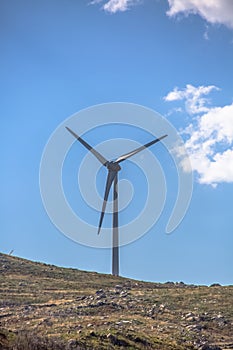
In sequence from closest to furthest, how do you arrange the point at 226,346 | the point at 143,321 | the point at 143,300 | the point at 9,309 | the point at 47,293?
1. the point at 226,346
2. the point at 143,321
3. the point at 9,309
4. the point at 143,300
5. the point at 47,293

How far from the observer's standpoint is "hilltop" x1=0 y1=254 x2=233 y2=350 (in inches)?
2178

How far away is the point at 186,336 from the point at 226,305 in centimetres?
1860

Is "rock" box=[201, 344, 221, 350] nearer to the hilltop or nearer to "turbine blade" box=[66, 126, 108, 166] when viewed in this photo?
the hilltop

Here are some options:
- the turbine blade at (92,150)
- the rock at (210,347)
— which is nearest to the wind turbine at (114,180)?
the turbine blade at (92,150)

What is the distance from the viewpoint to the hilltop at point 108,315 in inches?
2178

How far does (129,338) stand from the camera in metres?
57.8

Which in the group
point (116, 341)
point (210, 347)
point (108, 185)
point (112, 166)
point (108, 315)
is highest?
point (112, 166)

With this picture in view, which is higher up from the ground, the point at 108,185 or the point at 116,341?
the point at 108,185

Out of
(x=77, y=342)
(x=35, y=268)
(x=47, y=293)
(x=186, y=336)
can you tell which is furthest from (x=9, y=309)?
(x=35, y=268)

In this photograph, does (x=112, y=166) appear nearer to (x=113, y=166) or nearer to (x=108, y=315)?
(x=113, y=166)

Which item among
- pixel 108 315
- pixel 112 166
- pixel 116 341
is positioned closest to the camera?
pixel 116 341

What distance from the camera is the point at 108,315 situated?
72.4m

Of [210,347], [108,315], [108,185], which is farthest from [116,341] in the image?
[108,185]

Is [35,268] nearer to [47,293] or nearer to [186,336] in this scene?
[47,293]
